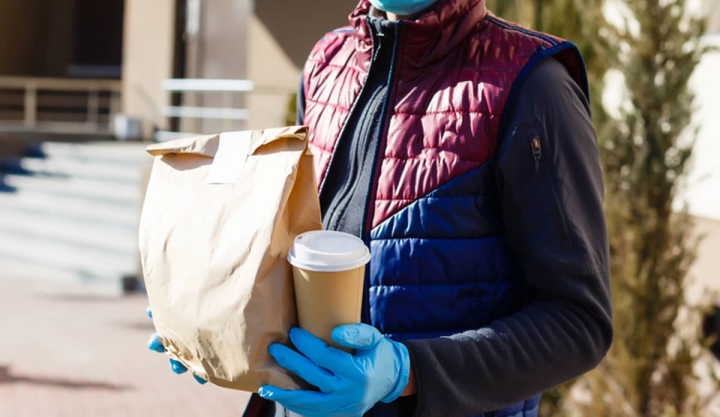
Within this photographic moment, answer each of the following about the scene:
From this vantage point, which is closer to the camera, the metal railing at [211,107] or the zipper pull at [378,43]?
the zipper pull at [378,43]

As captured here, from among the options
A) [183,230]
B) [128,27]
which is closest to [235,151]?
[183,230]

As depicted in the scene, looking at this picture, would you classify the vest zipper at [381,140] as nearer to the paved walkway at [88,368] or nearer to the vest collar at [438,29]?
the vest collar at [438,29]

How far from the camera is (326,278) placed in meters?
1.23

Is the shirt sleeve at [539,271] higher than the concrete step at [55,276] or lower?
higher

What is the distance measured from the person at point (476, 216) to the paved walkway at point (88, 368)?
14.5 ft

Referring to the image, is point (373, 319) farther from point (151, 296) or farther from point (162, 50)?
point (162, 50)

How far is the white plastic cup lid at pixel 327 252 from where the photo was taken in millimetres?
1229

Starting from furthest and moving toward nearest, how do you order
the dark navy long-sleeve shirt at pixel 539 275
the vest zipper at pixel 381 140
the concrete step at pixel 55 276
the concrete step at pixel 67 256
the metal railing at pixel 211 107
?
1. the metal railing at pixel 211 107
2. the concrete step at pixel 67 256
3. the concrete step at pixel 55 276
4. the vest zipper at pixel 381 140
5. the dark navy long-sleeve shirt at pixel 539 275

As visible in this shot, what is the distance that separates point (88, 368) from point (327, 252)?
5.78 meters

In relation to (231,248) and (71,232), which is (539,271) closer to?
(231,248)

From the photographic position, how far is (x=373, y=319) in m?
1.53

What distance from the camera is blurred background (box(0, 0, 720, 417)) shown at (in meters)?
3.79

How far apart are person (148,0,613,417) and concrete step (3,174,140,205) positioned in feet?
30.7

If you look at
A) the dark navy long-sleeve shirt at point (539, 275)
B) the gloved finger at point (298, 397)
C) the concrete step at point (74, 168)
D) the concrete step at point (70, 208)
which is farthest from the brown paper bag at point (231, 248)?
the concrete step at point (74, 168)
